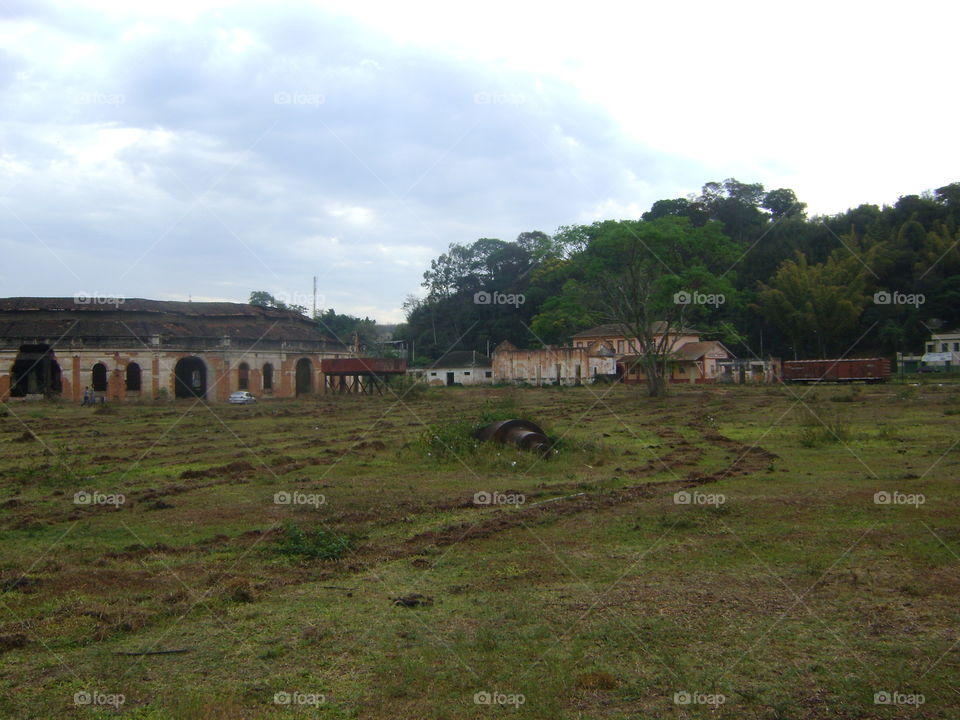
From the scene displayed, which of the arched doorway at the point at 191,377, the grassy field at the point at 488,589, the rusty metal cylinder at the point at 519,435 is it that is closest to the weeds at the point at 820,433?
the grassy field at the point at 488,589

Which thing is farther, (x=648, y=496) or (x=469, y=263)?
(x=469, y=263)

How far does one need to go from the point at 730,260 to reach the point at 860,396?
9.07 meters

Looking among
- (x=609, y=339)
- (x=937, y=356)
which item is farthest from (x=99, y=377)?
(x=937, y=356)

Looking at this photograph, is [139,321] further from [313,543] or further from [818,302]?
[818,302]

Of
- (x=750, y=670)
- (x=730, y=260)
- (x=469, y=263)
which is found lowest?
(x=750, y=670)

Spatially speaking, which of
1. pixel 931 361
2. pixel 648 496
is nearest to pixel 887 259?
pixel 931 361

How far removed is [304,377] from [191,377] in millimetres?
8519

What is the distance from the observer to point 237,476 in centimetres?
1467

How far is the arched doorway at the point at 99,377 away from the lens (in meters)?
48.4

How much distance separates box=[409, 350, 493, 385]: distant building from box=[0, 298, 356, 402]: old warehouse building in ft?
53.9

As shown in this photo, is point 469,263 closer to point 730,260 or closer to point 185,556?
point 730,260

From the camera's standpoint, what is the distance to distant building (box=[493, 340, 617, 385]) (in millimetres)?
66875

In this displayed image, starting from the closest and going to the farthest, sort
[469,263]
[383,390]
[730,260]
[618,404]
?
1. [618,404]
2. [730,260]
3. [383,390]
4. [469,263]

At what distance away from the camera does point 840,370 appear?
2090 inches
